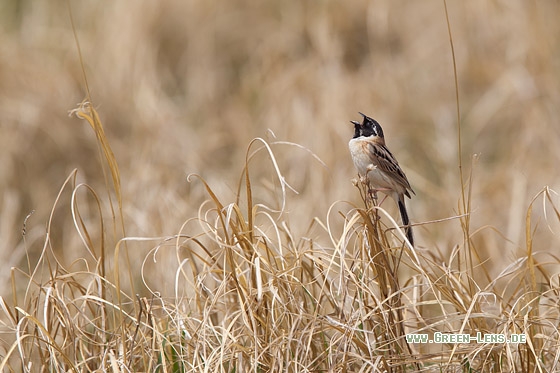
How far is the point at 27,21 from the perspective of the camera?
10.5m


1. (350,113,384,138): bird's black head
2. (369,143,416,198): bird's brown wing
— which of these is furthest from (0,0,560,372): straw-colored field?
(369,143,416,198): bird's brown wing

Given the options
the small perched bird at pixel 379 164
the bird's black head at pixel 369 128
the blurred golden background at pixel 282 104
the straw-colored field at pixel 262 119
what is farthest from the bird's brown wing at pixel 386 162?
the blurred golden background at pixel 282 104

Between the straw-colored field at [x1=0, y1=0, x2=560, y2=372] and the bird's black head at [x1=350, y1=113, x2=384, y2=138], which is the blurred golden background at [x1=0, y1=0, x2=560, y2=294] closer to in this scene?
the straw-colored field at [x1=0, y1=0, x2=560, y2=372]

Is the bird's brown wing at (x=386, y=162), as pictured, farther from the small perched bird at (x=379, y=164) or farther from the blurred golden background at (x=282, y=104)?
the blurred golden background at (x=282, y=104)

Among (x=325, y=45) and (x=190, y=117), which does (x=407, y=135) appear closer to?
(x=325, y=45)

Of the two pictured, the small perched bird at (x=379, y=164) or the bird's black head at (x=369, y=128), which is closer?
the small perched bird at (x=379, y=164)

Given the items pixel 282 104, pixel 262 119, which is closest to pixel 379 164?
pixel 282 104

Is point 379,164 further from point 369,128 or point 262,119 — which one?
point 262,119

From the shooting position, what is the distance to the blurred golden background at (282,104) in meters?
7.63

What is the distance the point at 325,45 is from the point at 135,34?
2007mm

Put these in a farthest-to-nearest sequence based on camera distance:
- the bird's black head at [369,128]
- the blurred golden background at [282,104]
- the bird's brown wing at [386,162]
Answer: the blurred golden background at [282,104] < the bird's black head at [369,128] < the bird's brown wing at [386,162]

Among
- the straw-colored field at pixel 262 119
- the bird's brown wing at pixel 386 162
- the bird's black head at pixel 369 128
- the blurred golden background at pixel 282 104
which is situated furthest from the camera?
the blurred golden background at pixel 282 104

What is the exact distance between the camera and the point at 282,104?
8.60 m

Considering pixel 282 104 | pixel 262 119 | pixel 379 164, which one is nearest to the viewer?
pixel 379 164
